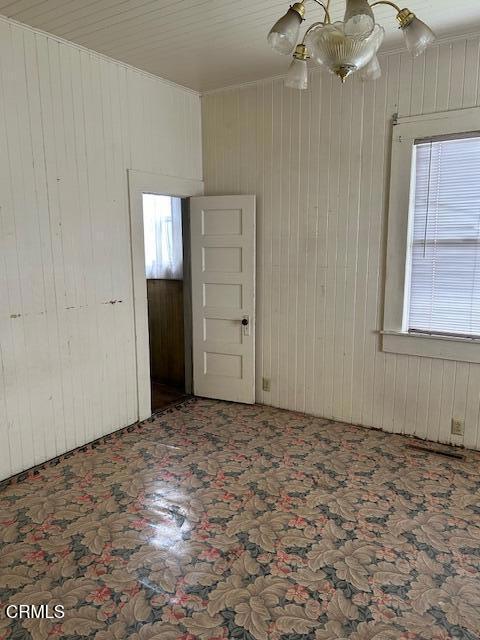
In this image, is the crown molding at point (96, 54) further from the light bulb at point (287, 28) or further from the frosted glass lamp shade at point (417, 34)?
the frosted glass lamp shade at point (417, 34)

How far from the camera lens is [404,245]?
11.5 ft

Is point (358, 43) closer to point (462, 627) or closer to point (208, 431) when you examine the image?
point (462, 627)

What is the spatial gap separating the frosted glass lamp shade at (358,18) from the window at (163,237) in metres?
3.43

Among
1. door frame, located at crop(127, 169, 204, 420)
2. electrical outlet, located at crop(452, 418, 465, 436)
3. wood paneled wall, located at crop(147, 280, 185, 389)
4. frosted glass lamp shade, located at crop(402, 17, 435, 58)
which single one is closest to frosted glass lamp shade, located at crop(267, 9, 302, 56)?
frosted glass lamp shade, located at crop(402, 17, 435, 58)

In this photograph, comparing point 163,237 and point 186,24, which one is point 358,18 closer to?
point 186,24

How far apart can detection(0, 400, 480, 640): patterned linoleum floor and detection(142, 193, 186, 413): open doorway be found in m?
1.63

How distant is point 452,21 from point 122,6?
206 cm

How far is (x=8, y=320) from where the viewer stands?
2982 millimetres

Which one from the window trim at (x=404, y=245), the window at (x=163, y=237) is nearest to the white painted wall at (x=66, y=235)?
the window at (x=163, y=237)

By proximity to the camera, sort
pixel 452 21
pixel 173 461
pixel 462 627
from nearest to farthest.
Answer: pixel 462 627, pixel 452 21, pixel 173 461

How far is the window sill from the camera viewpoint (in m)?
3.34

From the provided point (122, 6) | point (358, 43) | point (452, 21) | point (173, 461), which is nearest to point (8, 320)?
point (173, 461)

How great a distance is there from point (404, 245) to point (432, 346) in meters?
0.80

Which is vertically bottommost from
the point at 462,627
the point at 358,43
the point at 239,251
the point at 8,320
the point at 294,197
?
the point at 462,627
